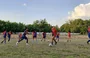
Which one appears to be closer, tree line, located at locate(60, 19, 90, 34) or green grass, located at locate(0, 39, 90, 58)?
green grass, located at locate(0, 39, 90, 58)

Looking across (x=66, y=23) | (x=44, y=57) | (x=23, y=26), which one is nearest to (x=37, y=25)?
(x=23, y=26)

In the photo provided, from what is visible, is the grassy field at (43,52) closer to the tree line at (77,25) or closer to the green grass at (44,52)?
the green grass at (44,52)

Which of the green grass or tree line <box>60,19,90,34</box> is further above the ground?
tree line <box>60,19,90,34</box>

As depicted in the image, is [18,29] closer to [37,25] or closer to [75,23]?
[37,25]

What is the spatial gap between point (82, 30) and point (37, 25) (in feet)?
106

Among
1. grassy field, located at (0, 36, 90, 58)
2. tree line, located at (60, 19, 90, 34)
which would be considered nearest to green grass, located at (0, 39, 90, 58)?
grassy field, located at (0, 36, 90, 58)

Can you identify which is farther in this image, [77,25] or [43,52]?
[77,25]

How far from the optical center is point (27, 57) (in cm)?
1455

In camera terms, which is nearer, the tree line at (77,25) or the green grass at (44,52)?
the green grass at (44,52)

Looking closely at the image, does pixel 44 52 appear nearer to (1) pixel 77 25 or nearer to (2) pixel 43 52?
(2) pixel 43 52

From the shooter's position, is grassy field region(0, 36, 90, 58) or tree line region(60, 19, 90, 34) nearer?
grassy field region(0, 36, 90, 58)

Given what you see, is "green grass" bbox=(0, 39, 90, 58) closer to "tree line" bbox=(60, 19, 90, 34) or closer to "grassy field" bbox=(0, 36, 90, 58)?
"grassy field" bbox=(0, 36, 90, 58)

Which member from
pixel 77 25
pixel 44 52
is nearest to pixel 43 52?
pixel 44 52

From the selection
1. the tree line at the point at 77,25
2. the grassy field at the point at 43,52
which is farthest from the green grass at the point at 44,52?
the tree line at the point at 77,25
